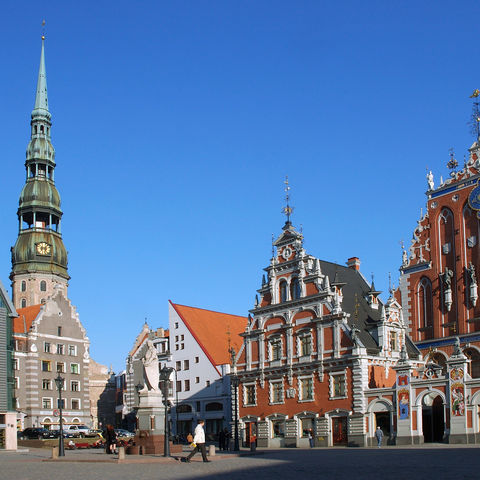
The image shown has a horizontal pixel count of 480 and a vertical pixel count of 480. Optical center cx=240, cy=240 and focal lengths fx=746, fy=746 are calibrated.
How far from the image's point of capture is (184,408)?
72625 mm

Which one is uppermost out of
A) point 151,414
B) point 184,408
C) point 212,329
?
point 212,329

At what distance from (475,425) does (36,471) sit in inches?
1017

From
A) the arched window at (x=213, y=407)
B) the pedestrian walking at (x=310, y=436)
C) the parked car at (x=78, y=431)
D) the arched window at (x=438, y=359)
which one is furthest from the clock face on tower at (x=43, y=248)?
the arched window at (x=438, y=359)

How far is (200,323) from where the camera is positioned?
75.6 m

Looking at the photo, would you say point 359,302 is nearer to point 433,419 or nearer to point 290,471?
point 433,419

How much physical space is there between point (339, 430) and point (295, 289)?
1094 cm

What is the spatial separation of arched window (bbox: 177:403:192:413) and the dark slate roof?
74.8 feet

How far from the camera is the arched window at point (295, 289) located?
5523 cm

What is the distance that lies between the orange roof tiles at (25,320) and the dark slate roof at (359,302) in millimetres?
35225

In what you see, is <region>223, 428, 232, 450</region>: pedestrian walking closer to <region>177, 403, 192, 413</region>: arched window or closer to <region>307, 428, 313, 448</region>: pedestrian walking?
<region>307, 428, 313, 448</region>: pedestrian walking

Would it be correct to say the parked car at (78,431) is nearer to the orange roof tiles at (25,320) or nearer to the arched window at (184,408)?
the arched window at (184,408)

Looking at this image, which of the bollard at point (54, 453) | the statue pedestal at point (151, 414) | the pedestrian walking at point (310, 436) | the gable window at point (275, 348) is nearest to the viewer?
the bollard at point (54, 453)

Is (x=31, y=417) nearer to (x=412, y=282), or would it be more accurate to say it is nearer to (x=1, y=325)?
(x=1, y=325)

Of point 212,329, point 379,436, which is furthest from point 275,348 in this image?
point 212,329
